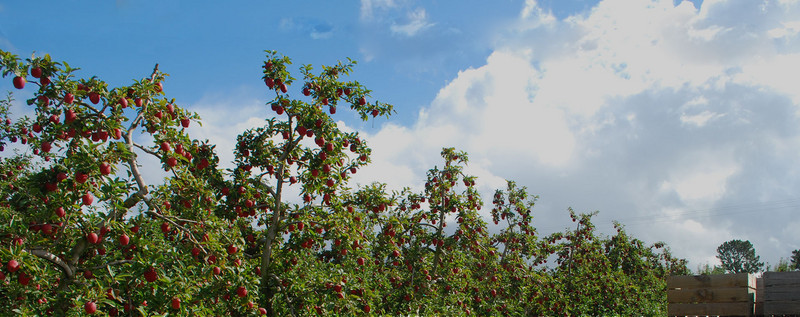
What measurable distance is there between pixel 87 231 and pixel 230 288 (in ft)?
5.05

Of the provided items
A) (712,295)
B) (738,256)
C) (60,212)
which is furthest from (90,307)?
(738,256)

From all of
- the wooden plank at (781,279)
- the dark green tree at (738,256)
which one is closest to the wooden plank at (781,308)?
the wooden plank at (781,279)

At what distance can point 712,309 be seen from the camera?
752 cm

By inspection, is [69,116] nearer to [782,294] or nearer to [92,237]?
[92,237]

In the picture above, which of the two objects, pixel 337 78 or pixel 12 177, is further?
pixel 12 177

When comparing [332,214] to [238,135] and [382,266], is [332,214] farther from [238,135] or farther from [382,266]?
[382,266]

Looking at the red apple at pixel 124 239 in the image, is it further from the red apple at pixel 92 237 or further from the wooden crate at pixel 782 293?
the wooden crate at pixel 782 293

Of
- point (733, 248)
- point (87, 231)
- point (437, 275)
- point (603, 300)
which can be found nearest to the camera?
point (87, 231)

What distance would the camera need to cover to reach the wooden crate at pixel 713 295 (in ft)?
24.1

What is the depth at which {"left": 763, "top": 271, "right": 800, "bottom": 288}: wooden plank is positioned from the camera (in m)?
6.73

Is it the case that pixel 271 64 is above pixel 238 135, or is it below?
above

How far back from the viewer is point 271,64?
24.3 feet

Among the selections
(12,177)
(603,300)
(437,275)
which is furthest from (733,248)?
(12,177)

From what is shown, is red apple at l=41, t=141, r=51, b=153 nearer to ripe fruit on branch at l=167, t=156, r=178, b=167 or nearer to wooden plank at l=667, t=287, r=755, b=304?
ripe fruit on branch at l=167, t=156, r=178, b=167
